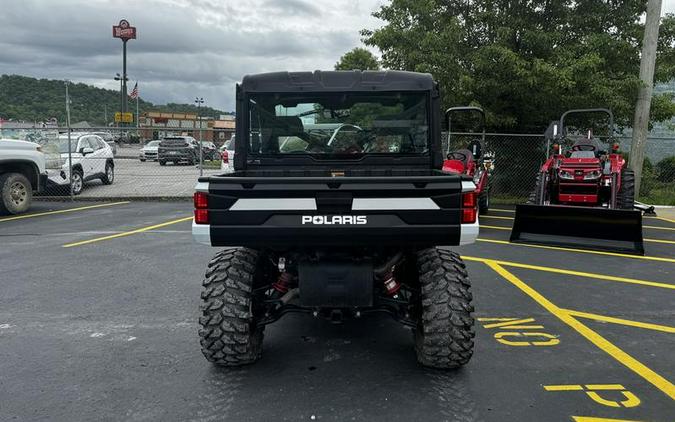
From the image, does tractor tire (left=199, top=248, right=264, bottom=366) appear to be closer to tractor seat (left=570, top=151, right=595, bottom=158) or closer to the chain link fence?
tractor seat (left=570, top=151, right=595, bottom=158)

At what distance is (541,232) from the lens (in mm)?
8781

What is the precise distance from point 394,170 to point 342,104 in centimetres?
73

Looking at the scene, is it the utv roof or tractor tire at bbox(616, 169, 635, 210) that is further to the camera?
tractor tire at bbox(616, 169, 635, 210)

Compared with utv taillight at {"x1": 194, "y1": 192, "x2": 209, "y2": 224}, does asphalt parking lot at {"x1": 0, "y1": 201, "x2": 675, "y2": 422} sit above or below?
below

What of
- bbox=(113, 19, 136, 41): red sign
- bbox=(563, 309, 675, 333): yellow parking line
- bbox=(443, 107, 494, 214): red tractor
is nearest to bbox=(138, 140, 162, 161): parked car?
bbox=(443, 107, 494, 214): red tractor

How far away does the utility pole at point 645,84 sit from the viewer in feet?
42.5

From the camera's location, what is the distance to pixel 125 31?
218ft

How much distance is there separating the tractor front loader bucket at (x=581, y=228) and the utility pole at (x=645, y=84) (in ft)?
22.7

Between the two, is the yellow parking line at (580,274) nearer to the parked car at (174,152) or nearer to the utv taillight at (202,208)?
the utv taillight at (202,208)

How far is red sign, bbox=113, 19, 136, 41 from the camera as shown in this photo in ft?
217

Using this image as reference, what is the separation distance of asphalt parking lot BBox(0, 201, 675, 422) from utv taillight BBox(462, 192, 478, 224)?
3.80 ft

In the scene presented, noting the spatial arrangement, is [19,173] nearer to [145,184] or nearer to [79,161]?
[79,161]

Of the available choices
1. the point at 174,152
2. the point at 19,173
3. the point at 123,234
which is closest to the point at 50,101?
the point at 174,152

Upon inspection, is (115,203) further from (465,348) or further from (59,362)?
(465,348)
